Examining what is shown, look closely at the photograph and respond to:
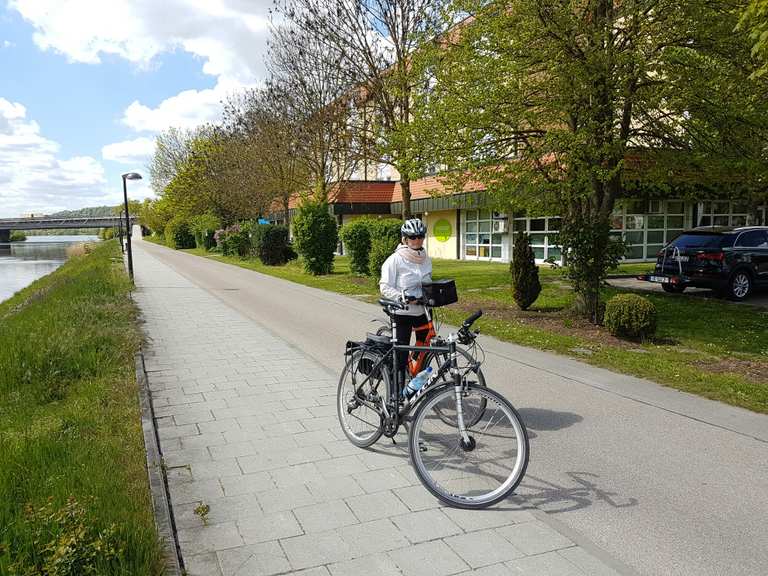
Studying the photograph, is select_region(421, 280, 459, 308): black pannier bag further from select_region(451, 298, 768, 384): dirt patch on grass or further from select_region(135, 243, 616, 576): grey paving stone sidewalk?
select_region(451, 298, 768, 384): dirt patch on grass

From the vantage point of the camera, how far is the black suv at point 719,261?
13.4 m

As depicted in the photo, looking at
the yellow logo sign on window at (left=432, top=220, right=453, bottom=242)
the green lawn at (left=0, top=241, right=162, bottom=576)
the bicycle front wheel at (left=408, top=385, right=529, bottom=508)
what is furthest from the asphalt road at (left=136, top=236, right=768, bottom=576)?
the yellow logo sign on window at (left=432, top=220, right=453, bottom=242)

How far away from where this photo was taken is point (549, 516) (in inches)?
145

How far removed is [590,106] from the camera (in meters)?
9.72

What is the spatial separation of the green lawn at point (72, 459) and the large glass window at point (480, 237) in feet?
67.5

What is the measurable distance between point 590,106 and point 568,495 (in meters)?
7.58

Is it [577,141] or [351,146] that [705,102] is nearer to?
[577,141]

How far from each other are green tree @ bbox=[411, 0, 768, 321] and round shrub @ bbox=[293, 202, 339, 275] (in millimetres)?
11763

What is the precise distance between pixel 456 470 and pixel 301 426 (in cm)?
172

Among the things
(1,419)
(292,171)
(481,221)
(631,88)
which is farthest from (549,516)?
(292,171)

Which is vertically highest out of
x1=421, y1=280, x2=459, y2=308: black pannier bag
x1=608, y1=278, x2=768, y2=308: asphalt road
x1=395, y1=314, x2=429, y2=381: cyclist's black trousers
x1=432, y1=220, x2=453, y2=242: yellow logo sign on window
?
x1=432, y1=220, x2=453, y2=242: yellow logo sign on window

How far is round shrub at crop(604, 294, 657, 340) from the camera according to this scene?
29.3ft

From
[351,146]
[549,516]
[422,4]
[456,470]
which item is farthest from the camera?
[351,146]

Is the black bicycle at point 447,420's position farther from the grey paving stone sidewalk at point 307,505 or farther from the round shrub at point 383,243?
the round shrub at point 383,243
